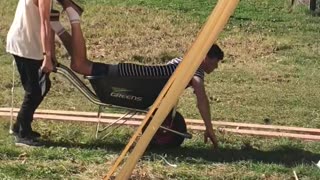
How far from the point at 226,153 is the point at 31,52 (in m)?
1.79

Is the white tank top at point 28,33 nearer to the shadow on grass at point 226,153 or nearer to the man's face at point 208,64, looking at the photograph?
the shadow on grass at point 226,153

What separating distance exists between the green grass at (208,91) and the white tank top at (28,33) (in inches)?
30.5

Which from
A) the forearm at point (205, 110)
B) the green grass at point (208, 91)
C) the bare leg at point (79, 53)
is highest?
the bare leg at point (79, 53)

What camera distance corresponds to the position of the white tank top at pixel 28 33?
20.4ft

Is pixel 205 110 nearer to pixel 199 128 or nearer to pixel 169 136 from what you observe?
pixel 169 136

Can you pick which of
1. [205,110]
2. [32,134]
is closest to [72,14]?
[32,134]

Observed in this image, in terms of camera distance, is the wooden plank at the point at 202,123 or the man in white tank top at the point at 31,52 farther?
the wooden plank at the point at 202,123

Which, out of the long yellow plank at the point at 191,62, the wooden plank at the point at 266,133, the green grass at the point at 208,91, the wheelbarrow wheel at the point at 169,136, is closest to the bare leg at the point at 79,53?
the green grass at the point at 208,91

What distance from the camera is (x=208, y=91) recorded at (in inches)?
364

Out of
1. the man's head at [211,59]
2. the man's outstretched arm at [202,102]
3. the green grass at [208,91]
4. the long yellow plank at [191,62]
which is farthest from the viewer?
the man's head at [211,59]

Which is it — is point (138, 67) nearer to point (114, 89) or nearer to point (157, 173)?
point (114, 89)

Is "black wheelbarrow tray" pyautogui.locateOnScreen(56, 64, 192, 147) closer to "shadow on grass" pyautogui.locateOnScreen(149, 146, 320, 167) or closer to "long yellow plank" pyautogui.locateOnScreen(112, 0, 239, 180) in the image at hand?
"shadow on grass" pyautogui.locateOnScreen(149, 146, 320, 167)

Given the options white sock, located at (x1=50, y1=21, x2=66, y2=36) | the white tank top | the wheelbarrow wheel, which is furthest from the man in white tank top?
the wheelbarrow wheel

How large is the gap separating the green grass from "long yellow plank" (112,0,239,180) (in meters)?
0.75
